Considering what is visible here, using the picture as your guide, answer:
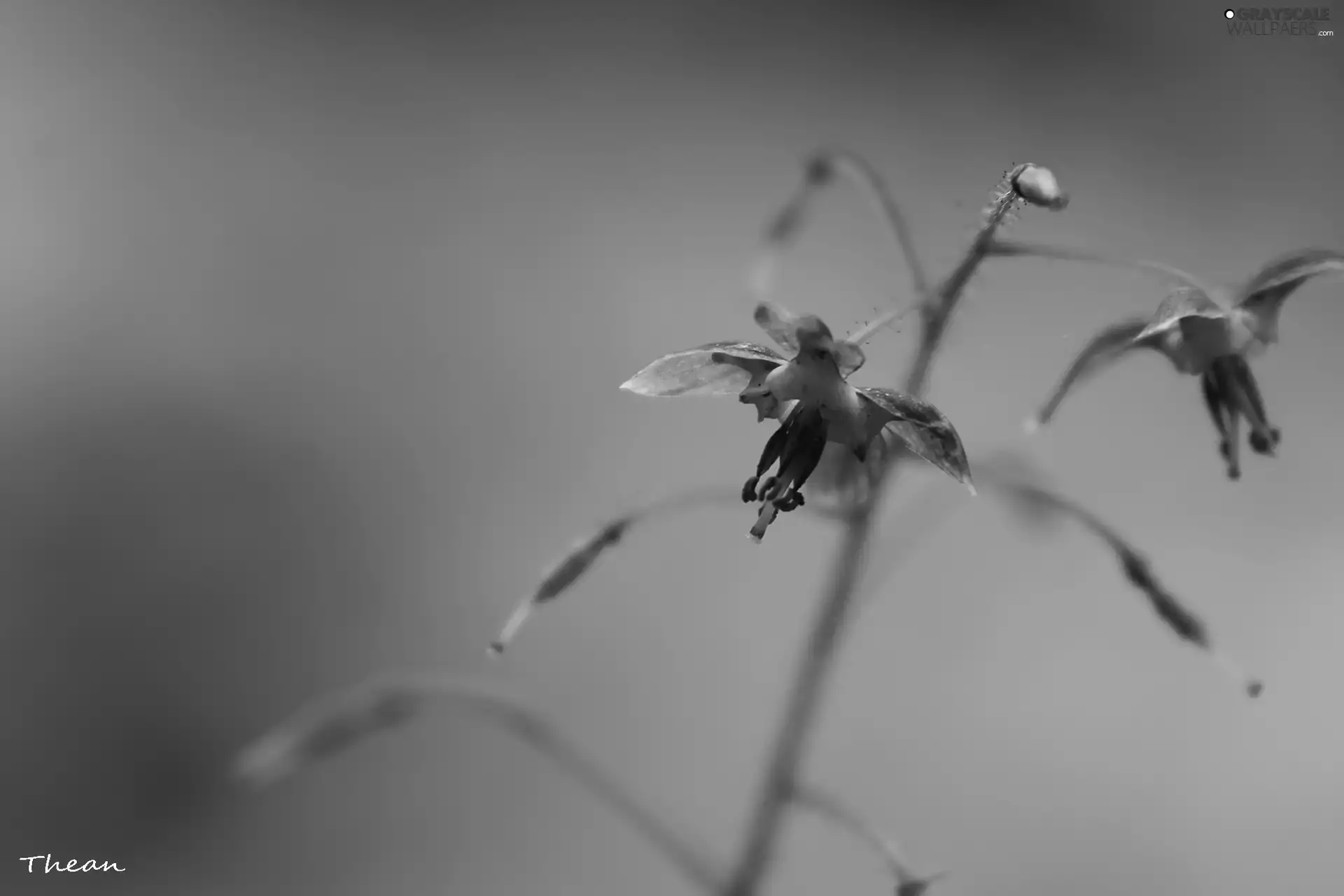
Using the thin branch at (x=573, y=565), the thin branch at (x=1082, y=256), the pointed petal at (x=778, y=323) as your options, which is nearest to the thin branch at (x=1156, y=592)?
the thin branch at (x=1082, y=256)

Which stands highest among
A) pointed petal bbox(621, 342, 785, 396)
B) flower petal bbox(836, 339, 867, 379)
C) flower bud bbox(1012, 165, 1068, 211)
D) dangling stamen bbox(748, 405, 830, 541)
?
flower bud bbox(1012, 165, 1068, 211)

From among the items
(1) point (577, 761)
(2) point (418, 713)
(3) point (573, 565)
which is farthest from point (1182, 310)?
(2) point (418, 713)

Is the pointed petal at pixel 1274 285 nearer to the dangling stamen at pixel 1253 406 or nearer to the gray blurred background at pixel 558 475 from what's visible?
the dangling stamen at pixel 1253 406

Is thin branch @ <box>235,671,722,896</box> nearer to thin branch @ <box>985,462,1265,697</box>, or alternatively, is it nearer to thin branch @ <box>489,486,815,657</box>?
thin branch @ <box>489,486,815,657</box>

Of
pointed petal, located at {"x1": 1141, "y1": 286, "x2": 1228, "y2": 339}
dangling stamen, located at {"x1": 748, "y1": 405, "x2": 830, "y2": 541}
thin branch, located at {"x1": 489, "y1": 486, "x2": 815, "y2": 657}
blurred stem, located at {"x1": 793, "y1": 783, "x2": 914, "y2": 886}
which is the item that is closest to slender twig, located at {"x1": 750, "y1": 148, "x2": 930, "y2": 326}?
dangling stamen, located at {"x1": 748, "y1": 405, "x2": 830, "y2": 541}

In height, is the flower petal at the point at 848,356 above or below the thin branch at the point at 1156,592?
above

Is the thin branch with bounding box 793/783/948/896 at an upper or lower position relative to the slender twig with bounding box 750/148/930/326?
lower

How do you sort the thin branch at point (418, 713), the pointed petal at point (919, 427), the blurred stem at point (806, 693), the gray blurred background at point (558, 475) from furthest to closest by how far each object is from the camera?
the gray blurred background at point (558, 475) < the thin branch at point (418, 713) < the blurred stem at point (806, 693) < the pointed petal at point (919, 427)

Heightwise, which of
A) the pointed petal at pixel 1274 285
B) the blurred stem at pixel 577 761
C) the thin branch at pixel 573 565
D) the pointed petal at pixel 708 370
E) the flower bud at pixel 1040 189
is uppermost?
the flower bud at pixel 1040 189
